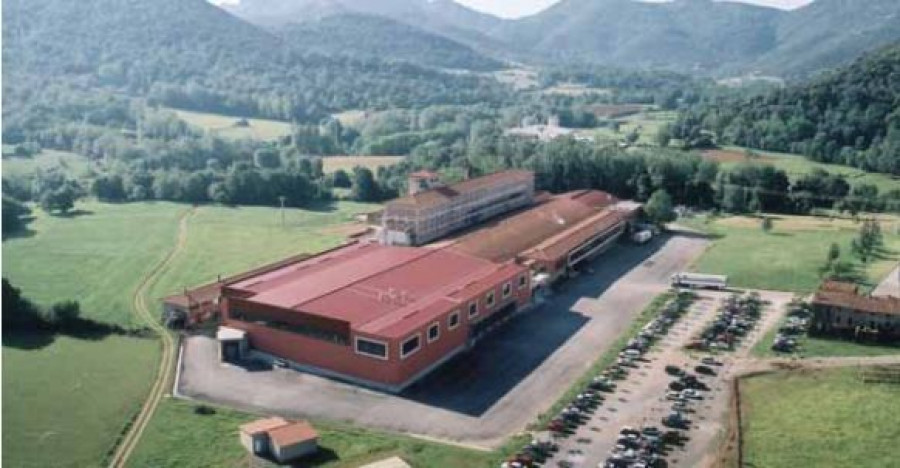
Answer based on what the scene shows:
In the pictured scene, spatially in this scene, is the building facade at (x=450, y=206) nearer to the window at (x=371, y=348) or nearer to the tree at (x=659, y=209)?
the tree at (x=659, y=209)

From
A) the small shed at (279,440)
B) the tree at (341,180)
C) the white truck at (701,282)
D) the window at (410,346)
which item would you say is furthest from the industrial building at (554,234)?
the tree at (341,180)

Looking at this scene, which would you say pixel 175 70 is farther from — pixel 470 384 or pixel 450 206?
pixel 470 384

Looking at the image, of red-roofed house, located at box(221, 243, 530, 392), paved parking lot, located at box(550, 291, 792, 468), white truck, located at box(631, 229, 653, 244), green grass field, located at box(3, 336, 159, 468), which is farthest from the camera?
white truck, located at box(631, 229, 653, 244)

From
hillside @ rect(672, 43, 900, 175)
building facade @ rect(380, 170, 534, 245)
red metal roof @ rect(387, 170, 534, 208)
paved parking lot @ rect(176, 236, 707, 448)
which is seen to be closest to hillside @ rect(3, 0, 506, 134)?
hillside @ rect(672, 43, 900, 175)

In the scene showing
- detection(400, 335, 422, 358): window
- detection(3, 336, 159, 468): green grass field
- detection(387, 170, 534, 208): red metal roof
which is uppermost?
detection(387, 170, 534, 208): red metal roof

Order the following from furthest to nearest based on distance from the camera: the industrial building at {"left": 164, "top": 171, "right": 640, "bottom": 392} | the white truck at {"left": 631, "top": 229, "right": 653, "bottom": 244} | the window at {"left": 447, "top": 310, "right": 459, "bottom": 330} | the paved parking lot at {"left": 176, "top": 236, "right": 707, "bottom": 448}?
the white truck at {"left": 631, "top": 229, "right": 653, "bottom": 244}
the window at {"left": 447, "top": 310, "right": 459, "bottom": 330}
the industrial building at {"left": 164, "top": 171, "right": 640, "bottom": 392}
the paved parking lot at {"left": 176, "top": 236, "right": 707, "bottom": 448}

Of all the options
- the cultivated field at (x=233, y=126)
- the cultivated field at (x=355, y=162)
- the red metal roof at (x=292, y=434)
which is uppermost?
the cultivated field at (x=233, y=126)

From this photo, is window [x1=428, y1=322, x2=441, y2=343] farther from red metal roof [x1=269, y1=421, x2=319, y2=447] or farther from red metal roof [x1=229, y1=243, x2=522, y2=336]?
red metal roof [x1=269, y1=421, x2=319, y2=447]

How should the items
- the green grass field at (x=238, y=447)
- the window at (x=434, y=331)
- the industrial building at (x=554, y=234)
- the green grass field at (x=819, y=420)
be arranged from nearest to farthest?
1. the green grass field at (x=238, y=447)
2. the green grass field at (x=819, y=420)
3. the window at (x=434, y=331)
4. the industrial building at (x=554, y=234)

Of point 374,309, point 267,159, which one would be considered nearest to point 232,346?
point 374,309
